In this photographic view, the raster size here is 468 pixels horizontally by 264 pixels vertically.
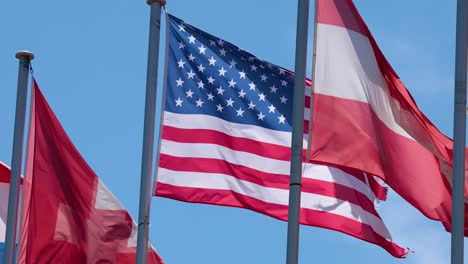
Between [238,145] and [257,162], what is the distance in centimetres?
34

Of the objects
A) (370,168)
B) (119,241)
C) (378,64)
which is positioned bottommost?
(119,241)

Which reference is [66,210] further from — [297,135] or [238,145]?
[297,135]

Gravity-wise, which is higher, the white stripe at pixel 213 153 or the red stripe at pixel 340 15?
the red stripe at pixel 340 15

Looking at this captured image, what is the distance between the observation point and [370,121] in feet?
50.8

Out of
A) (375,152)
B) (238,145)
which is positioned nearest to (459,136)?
(375,152)

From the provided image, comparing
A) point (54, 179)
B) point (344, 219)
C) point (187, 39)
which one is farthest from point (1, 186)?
point (344, 219)

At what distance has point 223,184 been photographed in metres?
16.8

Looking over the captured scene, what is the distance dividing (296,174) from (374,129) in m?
1.15

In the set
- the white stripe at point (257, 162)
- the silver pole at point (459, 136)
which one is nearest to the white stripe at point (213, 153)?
the white stripe at point (257, 162)

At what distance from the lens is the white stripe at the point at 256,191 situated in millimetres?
16719

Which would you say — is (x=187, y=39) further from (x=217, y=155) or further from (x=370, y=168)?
(x=370, y=168)

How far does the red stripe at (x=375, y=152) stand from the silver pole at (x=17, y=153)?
197 inches

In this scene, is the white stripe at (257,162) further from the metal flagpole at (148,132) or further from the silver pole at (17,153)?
the silver pole at (17,153)

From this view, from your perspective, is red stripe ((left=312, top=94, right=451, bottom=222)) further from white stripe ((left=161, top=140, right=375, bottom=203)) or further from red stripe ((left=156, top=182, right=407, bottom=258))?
white stripe ((left=161, top=140, right=375, bottom=203))
